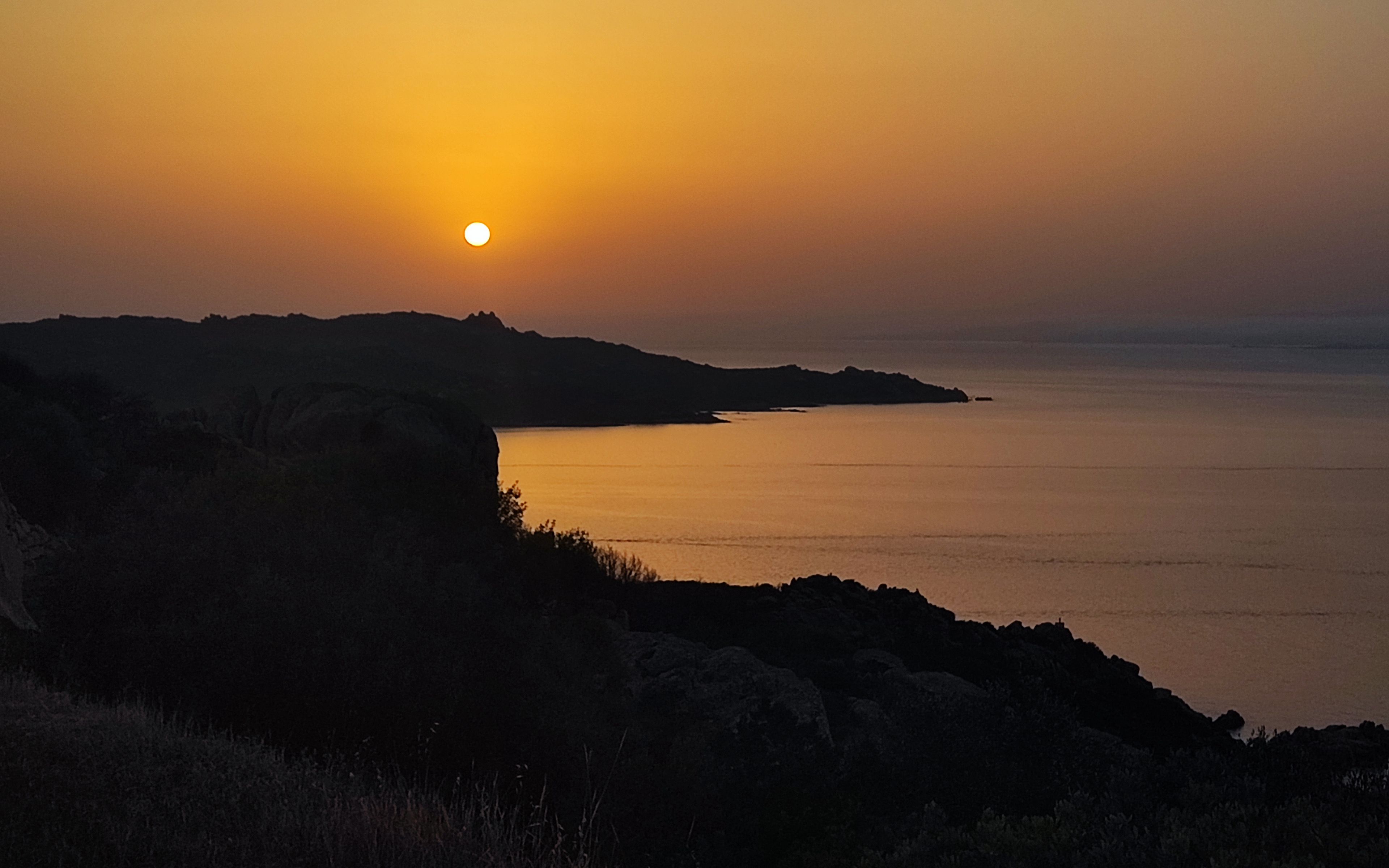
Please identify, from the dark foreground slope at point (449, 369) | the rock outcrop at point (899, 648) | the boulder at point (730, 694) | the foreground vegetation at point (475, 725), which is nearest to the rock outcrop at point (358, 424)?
the foreground vegetation at point (475, 725)

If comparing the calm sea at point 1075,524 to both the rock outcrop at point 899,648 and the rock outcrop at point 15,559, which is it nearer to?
the rock outcrop at point 899,648

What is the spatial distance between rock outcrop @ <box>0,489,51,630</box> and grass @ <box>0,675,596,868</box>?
4314mm

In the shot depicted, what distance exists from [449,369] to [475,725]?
130 metres

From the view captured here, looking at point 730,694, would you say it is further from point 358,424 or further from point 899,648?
point 358,424

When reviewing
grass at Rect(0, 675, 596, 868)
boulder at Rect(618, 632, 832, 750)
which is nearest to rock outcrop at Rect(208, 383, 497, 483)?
boulder at Rect(618, 632, 832, 750)

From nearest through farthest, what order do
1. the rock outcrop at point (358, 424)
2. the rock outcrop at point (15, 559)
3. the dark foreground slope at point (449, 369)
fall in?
the rock outcrop at point (15, 559)
the rock outcrop at point (358, 424)
the dark foreground slope at point (449, 369)

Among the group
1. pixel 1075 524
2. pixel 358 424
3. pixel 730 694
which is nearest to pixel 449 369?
pixel 1075 524

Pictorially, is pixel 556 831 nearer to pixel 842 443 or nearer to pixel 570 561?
pixel 570 561

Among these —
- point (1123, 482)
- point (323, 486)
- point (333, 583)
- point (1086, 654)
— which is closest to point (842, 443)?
point (1123, 482)

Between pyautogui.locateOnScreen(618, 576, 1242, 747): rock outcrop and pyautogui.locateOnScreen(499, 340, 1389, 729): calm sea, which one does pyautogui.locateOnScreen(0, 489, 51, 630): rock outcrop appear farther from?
pyautogui.locateOnScreen(499, 340, 1389, 729): calm sea

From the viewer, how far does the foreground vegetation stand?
6.76 m

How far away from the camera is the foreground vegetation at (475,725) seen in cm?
676

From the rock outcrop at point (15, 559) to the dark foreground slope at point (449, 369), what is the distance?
92.2 m

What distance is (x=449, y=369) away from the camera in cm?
13900
